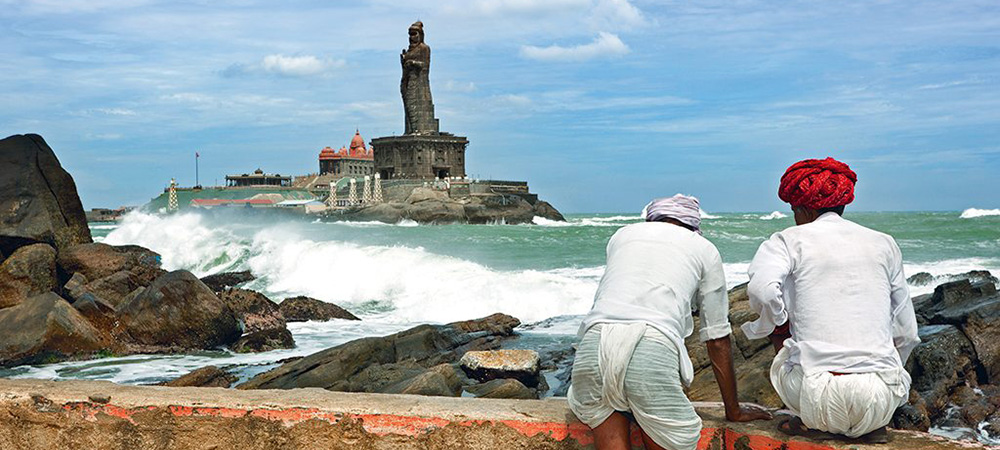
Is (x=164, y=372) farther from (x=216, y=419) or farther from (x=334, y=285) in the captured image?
(x=334, y=285)

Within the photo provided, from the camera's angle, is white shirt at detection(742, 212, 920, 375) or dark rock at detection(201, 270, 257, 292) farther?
dark rock at detection(201, 270, 257, 292)

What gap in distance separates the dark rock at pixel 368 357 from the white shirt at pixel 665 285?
5231 mm

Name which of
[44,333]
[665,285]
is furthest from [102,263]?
[665,285]

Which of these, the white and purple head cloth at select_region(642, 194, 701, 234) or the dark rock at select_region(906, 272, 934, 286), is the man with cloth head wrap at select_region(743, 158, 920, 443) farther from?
the dark rock at select_region(906, 272, 934, 286)

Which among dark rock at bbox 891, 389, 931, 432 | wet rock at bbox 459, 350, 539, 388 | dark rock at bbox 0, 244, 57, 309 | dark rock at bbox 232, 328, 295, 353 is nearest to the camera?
dark rock at bbox 891, 389, 931, 432

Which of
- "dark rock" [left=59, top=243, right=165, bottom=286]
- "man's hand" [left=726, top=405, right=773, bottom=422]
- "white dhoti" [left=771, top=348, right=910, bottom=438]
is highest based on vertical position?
"white dhoti" [left=771, top=348, right=910, bottom=438]

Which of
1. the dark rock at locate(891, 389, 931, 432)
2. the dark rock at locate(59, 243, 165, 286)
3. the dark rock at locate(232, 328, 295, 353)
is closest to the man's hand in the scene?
the dark rock at locate(891, 389, 931, 432)

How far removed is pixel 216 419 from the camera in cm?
325

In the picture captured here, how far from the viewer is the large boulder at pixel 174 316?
10781mm

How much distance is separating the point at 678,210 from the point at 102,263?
12.4m

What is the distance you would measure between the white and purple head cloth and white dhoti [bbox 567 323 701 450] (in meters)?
0.45

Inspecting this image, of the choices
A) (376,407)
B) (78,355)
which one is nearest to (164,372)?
(78,355)

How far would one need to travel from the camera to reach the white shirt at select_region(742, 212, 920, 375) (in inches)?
105

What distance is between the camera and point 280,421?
3207 mm
